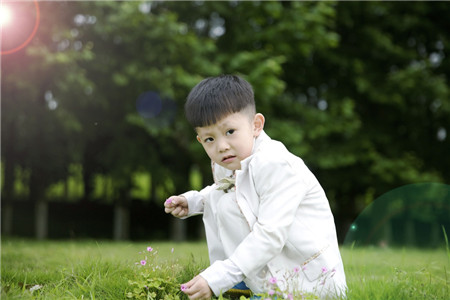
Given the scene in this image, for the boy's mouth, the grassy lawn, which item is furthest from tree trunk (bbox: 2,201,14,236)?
the boy's mouth

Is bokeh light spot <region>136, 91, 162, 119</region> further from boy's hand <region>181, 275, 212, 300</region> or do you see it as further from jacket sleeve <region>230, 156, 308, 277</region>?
boy's hand <region>181, 275, 212, 300</region>

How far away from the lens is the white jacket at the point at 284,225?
8.00 feet

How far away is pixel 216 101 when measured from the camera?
105 inches

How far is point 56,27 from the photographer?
9852 mm

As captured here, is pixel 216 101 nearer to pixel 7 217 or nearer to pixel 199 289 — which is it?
pixel 199 289

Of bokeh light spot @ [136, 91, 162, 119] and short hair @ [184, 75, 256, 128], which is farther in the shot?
bokeh light spot @ [136, 91, 162, 119]

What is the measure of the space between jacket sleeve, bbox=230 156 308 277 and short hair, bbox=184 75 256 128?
32 centimetres

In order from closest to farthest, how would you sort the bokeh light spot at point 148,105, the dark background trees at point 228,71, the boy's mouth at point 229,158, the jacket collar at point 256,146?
the jacket collar at point 256,146
the boy's mouth at point 229,158
the dark background trees at point 228,71
the bokeh light spot at point 148,105

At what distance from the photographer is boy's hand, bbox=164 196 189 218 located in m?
3.06

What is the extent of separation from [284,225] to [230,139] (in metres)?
0.54

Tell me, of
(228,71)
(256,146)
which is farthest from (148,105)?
(256,146)

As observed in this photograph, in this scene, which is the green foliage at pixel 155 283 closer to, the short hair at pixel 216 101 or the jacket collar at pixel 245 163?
the jacket collar at pixel 245 163

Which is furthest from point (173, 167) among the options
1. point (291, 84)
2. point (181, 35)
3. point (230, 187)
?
point (230, 187)

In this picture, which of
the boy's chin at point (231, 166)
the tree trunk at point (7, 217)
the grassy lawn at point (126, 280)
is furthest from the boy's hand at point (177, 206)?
the tree trunk at point (7, 217)
